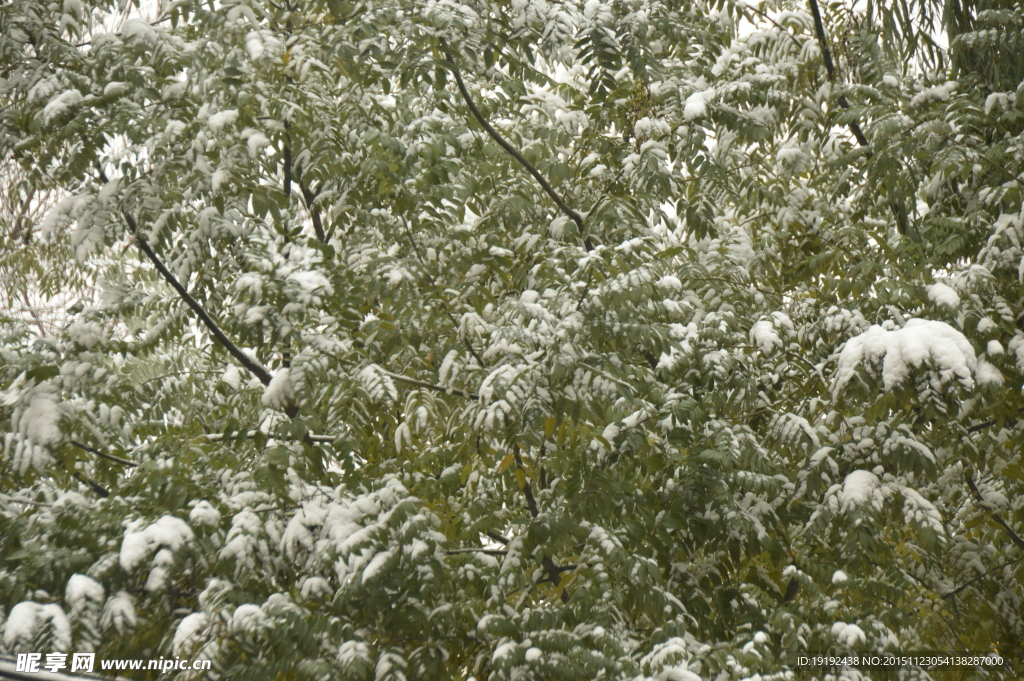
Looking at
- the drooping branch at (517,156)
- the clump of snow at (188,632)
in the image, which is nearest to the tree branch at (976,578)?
the drooping branch at (517,156)

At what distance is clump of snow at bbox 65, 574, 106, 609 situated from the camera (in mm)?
2041

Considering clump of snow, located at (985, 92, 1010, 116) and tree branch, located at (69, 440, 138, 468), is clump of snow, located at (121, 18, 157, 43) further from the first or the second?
clump of snow, located at (985, 92, 1010, 116)

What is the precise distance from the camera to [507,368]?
2430 millimetres

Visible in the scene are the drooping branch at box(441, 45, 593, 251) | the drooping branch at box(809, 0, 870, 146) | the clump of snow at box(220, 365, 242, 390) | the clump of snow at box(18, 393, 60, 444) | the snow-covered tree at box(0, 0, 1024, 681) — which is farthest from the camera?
the drooping branch at box(809, 0, 870, 146)

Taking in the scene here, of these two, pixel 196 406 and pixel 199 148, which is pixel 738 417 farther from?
pixel 196 406

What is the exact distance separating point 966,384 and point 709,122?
5.93ft

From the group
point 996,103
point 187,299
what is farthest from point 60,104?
point 996,103

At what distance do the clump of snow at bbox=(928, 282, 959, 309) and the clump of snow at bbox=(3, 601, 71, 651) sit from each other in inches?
111

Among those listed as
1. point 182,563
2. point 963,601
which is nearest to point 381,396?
point 182,563

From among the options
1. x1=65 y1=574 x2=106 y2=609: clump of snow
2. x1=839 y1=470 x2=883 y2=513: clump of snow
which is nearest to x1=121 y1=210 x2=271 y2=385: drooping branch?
x1=65 y1=574 x2=106 y2=609: clump of snow

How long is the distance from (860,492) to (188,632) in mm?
2219

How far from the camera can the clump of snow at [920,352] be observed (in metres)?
1.82

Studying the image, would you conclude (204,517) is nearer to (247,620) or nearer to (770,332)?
(247,620)

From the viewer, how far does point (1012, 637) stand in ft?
12.1
